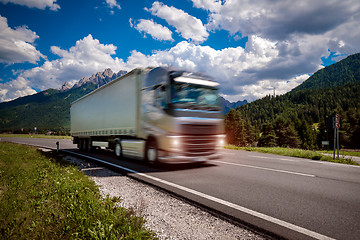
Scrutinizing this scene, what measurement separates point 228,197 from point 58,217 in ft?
10.1

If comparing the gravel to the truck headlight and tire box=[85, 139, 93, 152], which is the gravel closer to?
the truck headlight

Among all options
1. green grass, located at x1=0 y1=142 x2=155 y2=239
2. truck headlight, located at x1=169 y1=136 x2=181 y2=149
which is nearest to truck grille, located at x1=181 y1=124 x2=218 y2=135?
truck headlight, located at x1=169 y1=136 x2=181 y2=149

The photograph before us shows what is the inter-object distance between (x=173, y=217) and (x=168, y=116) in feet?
13.1

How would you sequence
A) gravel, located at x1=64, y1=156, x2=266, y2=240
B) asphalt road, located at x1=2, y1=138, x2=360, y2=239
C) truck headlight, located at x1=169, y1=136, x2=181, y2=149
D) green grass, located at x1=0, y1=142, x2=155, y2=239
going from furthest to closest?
truck headlight, located at x1=169, y1=136, x2=181, y2=149, asphalt road, located at x1=2, y1=138, x2=360, y2=239, gravel, located at x1=64, y1=156, x2=266, y2=240, green grass, located at x1=0, y1=142, x2=155, y2=239

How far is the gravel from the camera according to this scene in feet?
9.22

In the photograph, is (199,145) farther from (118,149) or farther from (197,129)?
(118,149)

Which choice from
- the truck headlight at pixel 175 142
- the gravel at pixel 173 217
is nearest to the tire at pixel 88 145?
the truck headlight at pixel 175 142

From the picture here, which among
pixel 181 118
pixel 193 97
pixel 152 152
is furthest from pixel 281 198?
pixel 152 152

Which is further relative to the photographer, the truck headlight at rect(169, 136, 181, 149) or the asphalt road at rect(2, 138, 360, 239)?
the truck headlight at rect(169, 136, 181, 149)

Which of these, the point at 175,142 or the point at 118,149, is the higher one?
the point at 175,142

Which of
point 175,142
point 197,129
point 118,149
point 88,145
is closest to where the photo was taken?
point 175,142

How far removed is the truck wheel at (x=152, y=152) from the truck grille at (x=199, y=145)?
1266 mm

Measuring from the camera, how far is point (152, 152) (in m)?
7.80

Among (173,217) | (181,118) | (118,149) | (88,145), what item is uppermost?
(181,118)
